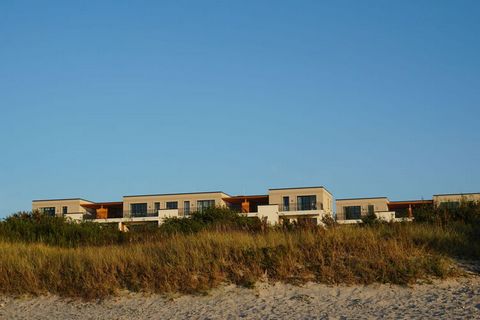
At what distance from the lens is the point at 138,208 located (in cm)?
8688

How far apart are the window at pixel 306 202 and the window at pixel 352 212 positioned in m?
4.91

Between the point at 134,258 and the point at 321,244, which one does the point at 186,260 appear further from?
the point at 321,244

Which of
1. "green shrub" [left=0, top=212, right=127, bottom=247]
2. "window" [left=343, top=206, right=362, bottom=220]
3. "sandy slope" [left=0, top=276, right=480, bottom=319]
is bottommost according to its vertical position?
"sandy slope" [left=0, top=276, right=480, bottom=319]

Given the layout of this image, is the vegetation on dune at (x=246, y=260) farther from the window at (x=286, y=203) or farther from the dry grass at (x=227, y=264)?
the window at (x=286, y=203)

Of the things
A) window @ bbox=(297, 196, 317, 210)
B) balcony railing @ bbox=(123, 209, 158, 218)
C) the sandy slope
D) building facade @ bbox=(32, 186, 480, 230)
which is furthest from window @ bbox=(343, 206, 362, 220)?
the sandy slope

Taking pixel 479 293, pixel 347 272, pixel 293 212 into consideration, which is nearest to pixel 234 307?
pixel 347 272

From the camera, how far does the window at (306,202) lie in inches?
3194

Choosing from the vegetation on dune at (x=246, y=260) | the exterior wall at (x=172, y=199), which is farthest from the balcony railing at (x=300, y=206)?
the vegetation on dune at (x=246, y=260)

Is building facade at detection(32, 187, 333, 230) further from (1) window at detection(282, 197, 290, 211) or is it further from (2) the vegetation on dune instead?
(2) the vegetation on dune

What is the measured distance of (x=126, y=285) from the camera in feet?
49.8

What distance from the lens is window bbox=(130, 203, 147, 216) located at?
85.9 metres

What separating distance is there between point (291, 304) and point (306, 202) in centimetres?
6877

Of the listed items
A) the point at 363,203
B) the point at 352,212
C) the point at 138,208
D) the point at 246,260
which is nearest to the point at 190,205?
the point at 138,208

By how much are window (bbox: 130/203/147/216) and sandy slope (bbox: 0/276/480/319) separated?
71.4m
